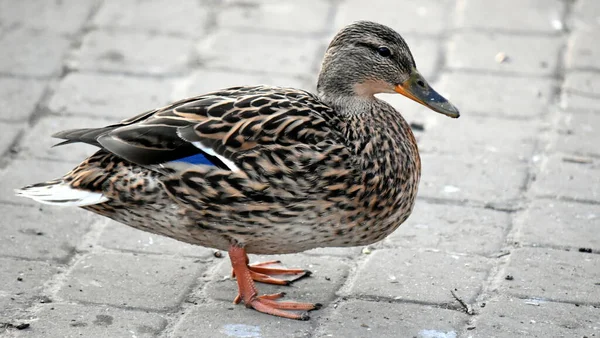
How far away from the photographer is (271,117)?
4.34 m

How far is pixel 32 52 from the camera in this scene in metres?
6.77

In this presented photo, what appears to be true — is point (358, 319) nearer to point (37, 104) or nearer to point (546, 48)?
point (37, 104)

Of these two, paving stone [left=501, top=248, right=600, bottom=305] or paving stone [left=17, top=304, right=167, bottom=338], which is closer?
paving stone [left=17, top=304, right=167, bottom=338]

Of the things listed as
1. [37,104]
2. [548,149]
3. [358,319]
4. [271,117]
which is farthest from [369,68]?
[37,104]

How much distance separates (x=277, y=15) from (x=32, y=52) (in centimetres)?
166

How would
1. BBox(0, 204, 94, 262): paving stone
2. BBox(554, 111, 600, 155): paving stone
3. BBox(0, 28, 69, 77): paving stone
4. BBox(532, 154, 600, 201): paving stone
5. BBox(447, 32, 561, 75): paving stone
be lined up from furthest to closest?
BBox(447, 32, 561, 75): paving stone, BBox(0, 28, 69, 77): paving stone, BBox(554, 111, 600, 155): paving stone, BBox(532, 154, 600, 201): paving stone, BBox(0, 204, 94, 262): paving stone

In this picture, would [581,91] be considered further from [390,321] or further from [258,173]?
[258,173]

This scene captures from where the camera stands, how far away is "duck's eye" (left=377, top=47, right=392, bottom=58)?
4.62 m

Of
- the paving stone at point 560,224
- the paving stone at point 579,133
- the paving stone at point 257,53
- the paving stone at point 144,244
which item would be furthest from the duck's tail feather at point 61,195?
the paving stone at point 579,133

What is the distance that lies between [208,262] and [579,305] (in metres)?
1.66

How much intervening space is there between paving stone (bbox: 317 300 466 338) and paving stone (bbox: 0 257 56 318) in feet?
4.06

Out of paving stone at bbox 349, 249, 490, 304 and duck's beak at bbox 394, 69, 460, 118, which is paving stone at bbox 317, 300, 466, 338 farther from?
duck's beak at bbox 394, 69, 460, 118

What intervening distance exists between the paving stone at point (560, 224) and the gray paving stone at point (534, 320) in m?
0.58

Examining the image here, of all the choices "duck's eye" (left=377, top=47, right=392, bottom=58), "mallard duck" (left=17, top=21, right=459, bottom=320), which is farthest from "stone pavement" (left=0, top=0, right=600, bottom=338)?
"duck's eye" (left=377, top=47, right=392, bottom=58)
